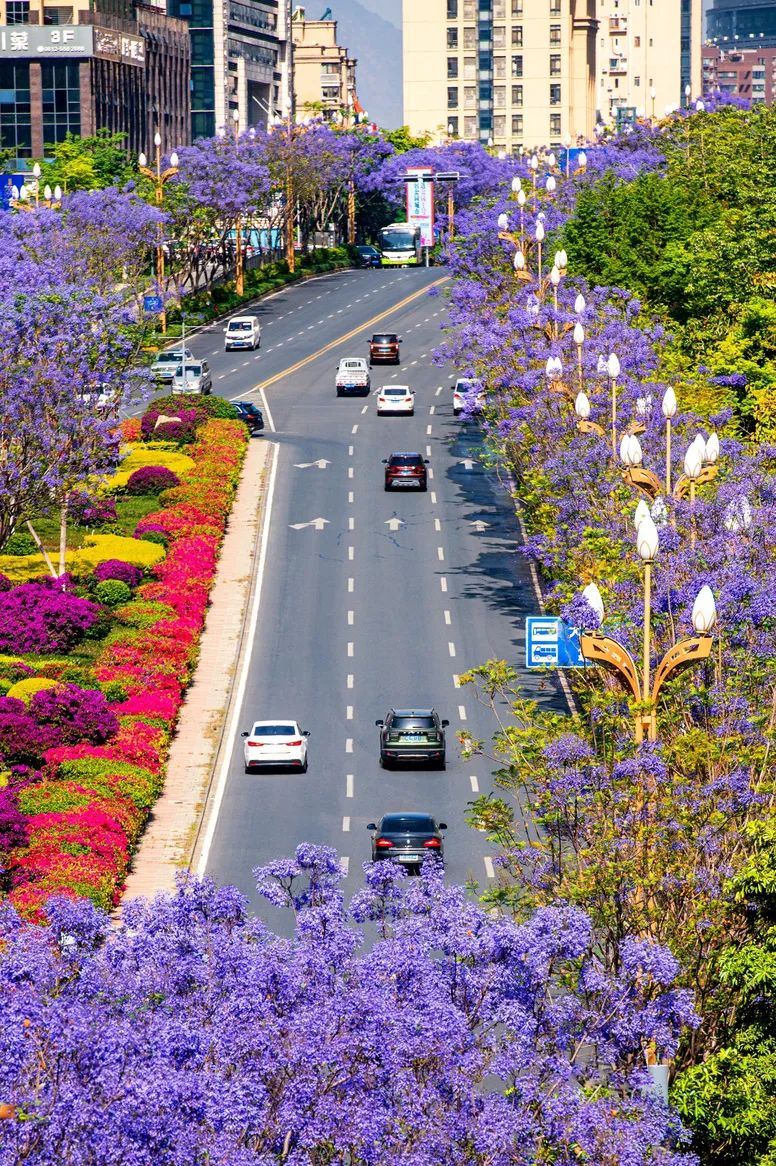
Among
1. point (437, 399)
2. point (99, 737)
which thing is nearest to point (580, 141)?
point (437, 399)

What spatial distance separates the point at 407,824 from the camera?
41.6 meters

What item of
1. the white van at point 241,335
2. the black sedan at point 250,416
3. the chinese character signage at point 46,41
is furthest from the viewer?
the chinese character signage at point 46,41

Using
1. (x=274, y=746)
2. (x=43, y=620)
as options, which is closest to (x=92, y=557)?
(x=43, y=620)

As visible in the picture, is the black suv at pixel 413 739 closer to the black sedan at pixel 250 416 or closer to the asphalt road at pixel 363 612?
the asphalt road at pixel 363 612

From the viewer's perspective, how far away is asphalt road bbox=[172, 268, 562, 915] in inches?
1802

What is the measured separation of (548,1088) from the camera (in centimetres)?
2311

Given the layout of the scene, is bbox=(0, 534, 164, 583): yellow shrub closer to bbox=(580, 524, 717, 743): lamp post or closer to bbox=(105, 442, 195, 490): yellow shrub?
bbox=(105, 442, 195, 490): yellow shrub

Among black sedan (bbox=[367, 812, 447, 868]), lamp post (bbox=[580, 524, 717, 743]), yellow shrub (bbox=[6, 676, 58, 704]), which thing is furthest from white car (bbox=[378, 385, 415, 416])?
lamp post (bbox=[580, 524, 717, 743])

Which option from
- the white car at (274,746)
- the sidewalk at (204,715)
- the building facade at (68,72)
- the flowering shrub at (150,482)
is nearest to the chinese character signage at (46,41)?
the building facade at (68,72)

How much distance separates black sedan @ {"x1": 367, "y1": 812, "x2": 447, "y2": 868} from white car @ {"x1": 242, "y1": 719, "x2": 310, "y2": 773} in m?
6.78

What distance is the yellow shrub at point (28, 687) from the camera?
50094 mm

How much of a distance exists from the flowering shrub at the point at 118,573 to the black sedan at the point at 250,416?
23.3 m

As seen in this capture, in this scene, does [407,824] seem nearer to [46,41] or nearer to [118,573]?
[118,573]

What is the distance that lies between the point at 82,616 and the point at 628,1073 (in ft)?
113
